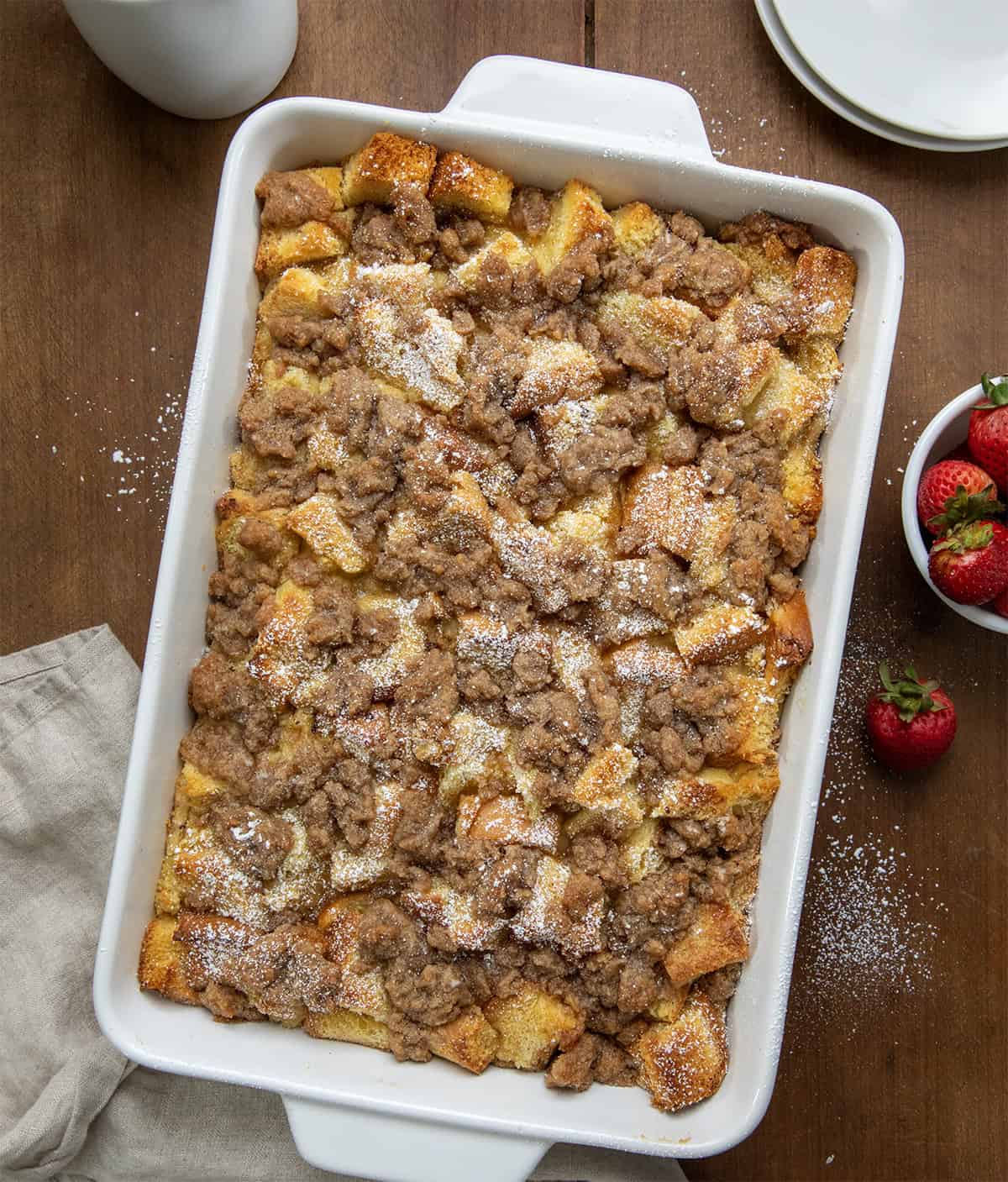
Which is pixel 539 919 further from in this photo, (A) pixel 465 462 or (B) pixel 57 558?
(B) pixel 57 558

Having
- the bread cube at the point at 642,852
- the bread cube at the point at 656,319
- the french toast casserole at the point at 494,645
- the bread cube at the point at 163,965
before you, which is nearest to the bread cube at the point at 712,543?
the french toast casserole at the point at 494,645

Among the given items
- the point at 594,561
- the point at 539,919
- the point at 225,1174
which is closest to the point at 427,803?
the point at 539,919

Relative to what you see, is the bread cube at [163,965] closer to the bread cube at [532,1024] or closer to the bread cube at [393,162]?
the bread cube at [532,1024]

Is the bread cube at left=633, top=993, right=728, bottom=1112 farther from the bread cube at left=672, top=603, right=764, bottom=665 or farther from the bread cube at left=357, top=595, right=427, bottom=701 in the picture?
the bread cube at left=357, top=595, right=427, bottom=701

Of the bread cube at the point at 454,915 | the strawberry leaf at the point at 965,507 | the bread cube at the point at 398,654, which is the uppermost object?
the strawberry leaf at the point at 965,507

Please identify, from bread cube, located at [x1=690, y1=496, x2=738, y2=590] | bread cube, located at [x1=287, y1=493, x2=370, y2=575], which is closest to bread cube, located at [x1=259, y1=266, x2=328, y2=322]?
bread cube, located at [x1=287, y1=493, x2=370, y2=575]

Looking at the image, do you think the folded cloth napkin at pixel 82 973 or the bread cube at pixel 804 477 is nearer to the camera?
the bread cube at pixel 804 477

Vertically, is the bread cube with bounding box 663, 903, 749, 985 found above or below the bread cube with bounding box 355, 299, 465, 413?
below
